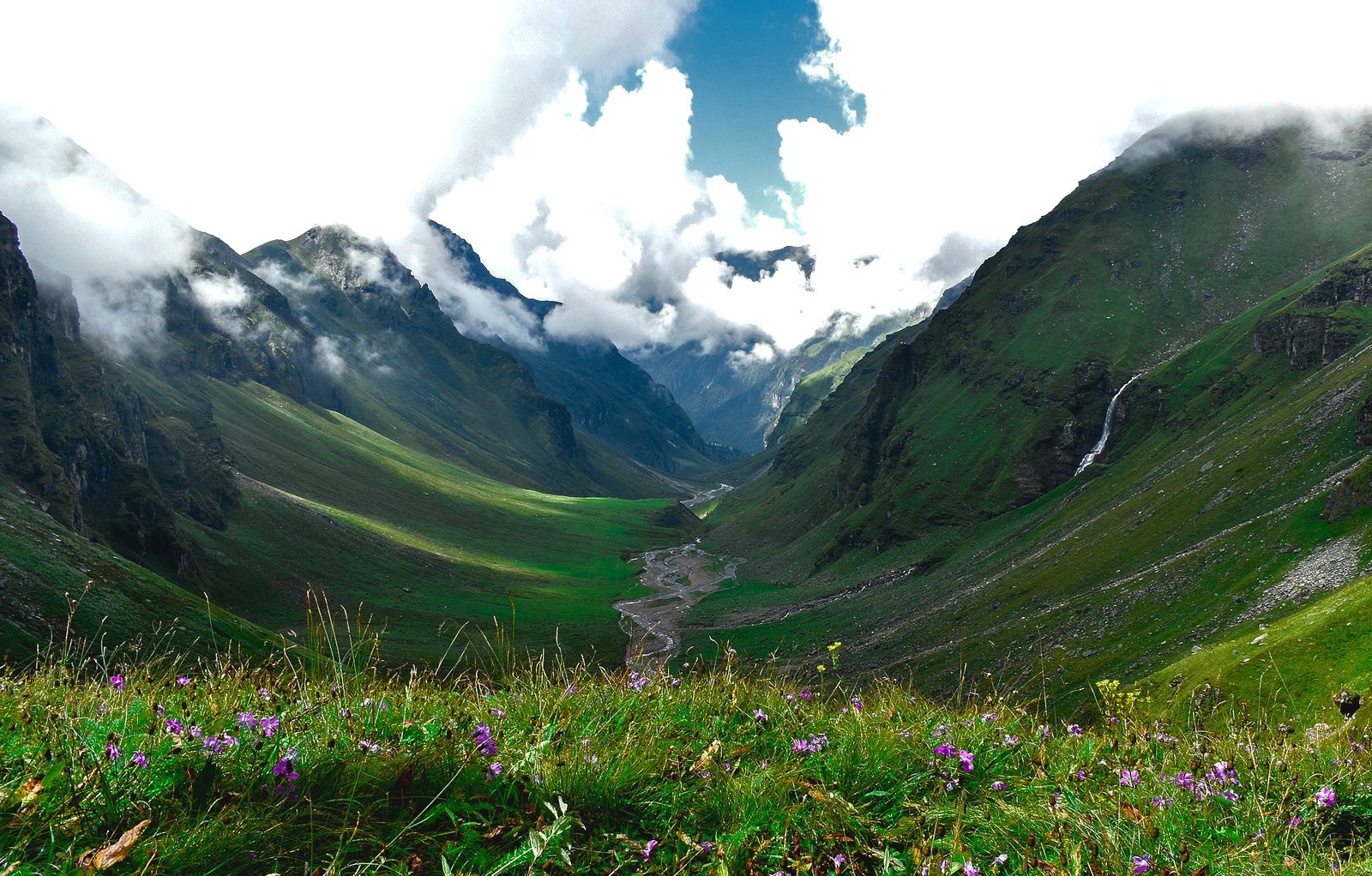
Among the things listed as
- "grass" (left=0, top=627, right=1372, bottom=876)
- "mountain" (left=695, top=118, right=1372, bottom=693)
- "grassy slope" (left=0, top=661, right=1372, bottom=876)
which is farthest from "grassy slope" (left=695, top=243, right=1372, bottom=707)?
"grassy slope" (left=0, top=661, right=1372, bottom=876)

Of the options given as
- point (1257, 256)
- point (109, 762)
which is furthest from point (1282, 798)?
point (1257, 256)

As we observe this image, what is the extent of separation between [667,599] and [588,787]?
142m

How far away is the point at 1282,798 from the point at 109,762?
7385 millimetres

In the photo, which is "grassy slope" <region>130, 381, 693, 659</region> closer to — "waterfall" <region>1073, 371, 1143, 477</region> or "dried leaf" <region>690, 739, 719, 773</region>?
"dried leaf" <region>690, 739, 719, 773</region>

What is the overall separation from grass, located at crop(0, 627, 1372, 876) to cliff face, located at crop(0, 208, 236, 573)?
94.1 metres

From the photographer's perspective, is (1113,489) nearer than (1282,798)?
No

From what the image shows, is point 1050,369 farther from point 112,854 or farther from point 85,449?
point 85,449

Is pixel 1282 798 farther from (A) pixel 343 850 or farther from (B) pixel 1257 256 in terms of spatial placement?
(B) pixel 1257 256

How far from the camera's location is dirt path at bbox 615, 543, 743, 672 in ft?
325

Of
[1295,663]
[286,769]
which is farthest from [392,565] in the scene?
[286,769]

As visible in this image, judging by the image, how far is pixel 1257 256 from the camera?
186 metres

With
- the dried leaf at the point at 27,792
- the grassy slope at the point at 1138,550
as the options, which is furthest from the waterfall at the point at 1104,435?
the dried leaf at the point at 27,792

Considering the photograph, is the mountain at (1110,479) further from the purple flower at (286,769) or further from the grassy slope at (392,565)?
the grassy slope at (392,565)

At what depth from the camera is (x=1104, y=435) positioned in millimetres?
138875
